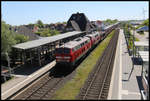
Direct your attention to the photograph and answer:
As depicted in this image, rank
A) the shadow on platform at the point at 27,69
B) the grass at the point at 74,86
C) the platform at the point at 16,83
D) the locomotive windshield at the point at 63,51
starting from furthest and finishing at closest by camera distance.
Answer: the shadow on platform at the point at 27,69
the locomotive windshield at the point at 63,51
the platform at the point at 16,83
the grass at the point at 74,86

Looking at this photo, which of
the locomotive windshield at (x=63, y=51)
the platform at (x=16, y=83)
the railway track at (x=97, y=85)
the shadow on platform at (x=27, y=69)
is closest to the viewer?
the railway track at (x=97, y=85)

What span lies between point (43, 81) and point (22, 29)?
1084 inches

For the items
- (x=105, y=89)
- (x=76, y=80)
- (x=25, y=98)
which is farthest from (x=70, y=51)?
(x=25, y=98)

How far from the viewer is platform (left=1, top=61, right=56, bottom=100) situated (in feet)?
54.0

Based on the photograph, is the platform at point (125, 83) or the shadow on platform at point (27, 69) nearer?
the platform at point (125, 83)

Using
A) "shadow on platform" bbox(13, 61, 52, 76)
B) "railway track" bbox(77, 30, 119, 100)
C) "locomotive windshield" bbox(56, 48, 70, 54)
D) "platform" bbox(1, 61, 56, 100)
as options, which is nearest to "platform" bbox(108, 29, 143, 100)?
"railway track" bbox(77, 30, 119, 100)

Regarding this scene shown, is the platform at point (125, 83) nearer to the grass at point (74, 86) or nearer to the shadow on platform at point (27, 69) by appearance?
the grass at point (74, 86)

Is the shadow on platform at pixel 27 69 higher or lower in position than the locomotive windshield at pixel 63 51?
lower

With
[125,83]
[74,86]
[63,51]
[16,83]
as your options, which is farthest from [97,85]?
[16,83]

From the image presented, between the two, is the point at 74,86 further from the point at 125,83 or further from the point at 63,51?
the point at 63,51

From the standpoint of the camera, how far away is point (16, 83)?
18828 mm

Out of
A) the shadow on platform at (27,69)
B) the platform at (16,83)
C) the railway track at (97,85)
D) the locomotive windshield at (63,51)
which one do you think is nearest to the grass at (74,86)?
the railway track at (97,85)

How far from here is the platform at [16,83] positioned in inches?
648

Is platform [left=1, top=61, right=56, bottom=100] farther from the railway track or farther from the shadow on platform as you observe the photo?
the railway track
